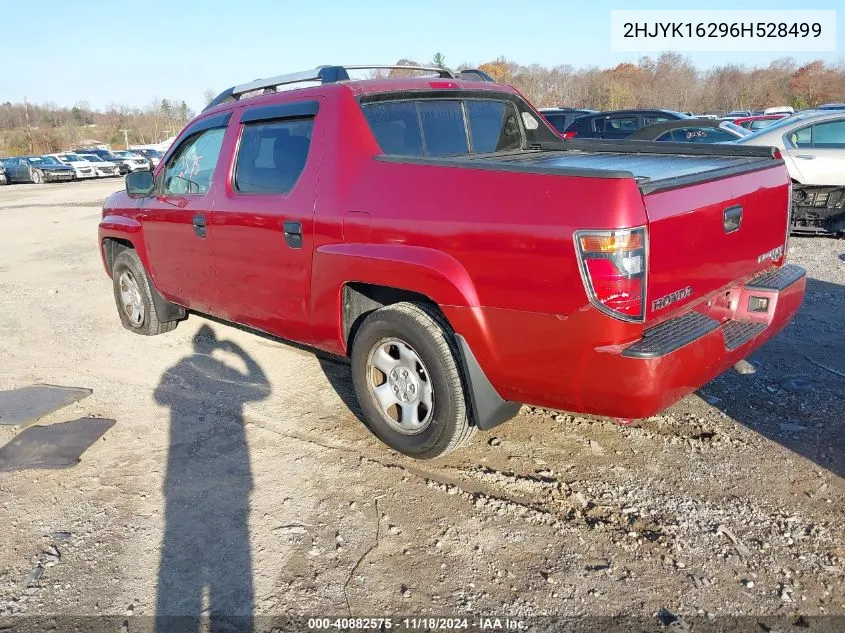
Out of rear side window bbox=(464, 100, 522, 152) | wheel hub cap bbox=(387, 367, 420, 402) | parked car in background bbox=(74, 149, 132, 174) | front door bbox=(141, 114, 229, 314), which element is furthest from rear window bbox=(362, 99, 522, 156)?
parked car in background bbox=(74, 149, 132, 174)

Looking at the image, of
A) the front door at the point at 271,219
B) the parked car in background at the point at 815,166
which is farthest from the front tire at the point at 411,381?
the parked car in background at the point at 815,166

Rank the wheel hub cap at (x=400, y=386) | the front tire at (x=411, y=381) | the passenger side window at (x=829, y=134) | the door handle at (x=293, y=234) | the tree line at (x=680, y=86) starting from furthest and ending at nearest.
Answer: the tree line at (x=680, y=86)
the passenger side window at (x=829, y=134)
the door handle at (x=293, y=234)
the wheel hub cap at (x=400, y=386)
the front tire at (x=411, y=381)

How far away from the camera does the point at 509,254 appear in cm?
298

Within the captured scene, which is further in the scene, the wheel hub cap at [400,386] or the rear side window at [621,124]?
the rear side window at [621,124]

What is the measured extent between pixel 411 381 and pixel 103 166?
36043 millimetres

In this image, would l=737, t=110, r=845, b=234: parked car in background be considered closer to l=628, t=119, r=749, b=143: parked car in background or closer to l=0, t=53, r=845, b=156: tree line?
l=628, t=119, r=749, b=143: parked car in background


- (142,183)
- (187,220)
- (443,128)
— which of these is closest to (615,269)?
(443,128)

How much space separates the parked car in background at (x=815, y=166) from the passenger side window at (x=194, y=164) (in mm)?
7368

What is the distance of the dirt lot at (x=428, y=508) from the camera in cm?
275

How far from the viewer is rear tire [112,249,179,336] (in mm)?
5965

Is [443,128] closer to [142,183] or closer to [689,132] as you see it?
[142,183]

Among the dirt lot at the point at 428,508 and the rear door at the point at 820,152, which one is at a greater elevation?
the rear door at the point at 820,152

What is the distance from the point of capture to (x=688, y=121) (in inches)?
481

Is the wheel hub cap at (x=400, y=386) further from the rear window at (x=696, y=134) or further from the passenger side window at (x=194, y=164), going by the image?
the rear window at (x=696, y=134)
